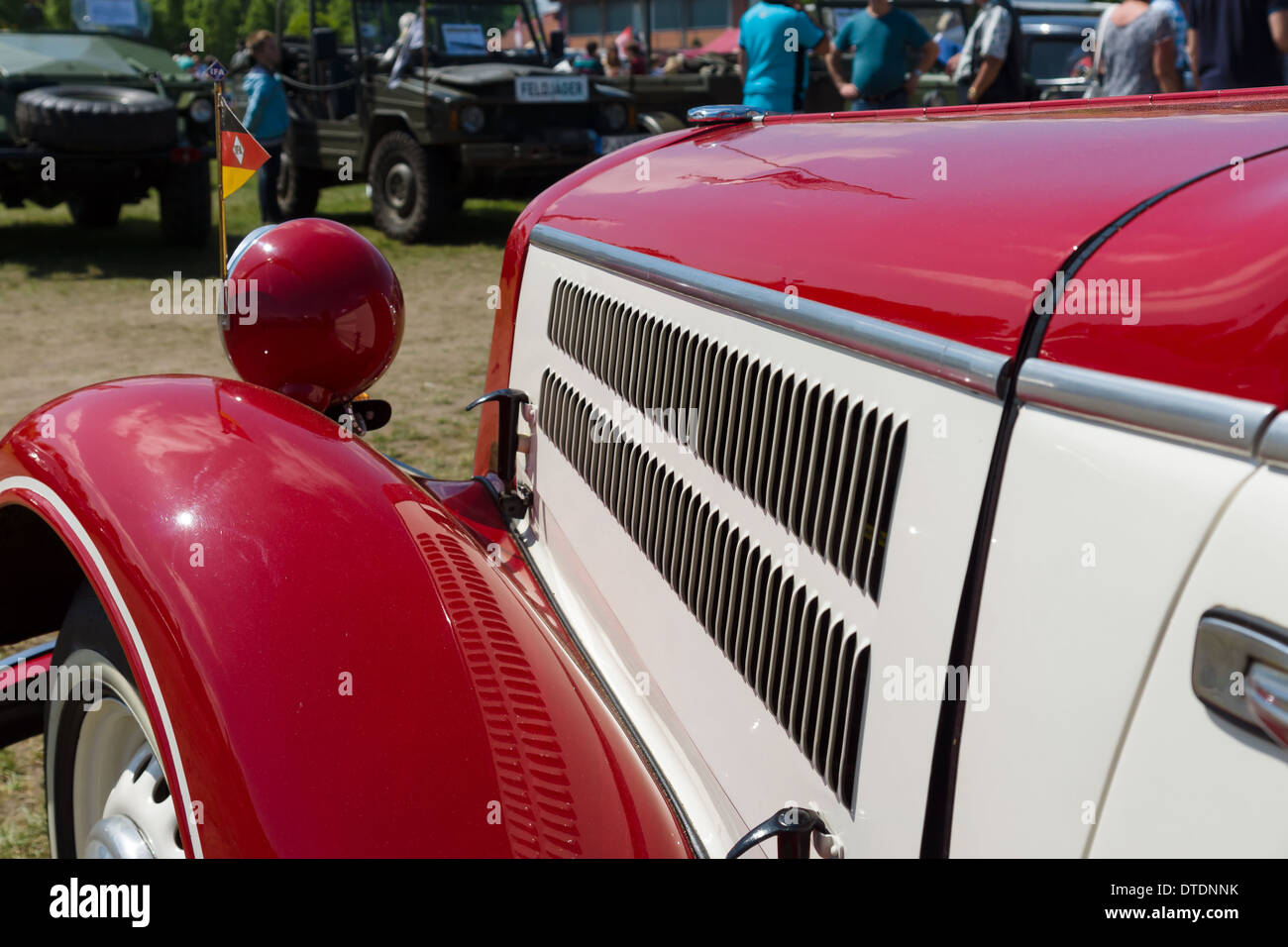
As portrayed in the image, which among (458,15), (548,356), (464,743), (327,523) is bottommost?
(464,743)

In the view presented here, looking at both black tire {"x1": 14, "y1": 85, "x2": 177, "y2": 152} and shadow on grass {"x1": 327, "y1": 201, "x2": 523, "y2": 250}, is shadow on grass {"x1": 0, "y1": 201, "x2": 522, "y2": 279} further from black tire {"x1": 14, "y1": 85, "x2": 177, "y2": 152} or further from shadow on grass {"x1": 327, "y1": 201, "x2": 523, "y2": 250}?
black tire {"x1": 14, "y1": 85, "x2": 177, "y2": 152}

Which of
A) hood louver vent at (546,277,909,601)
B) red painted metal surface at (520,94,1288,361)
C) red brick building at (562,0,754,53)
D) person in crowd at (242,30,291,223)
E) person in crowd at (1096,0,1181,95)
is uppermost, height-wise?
red brick building at (562,0,754,53)

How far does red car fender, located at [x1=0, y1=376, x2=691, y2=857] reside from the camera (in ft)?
3.80

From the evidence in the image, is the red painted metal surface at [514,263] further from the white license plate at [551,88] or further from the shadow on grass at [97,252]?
the white license plate at [551,88]

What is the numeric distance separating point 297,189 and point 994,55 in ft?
23.3

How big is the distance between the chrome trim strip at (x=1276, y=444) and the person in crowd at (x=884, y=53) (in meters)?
6.37

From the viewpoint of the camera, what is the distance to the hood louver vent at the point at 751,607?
44.1 inches

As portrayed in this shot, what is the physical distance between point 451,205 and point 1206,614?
965 centimetres

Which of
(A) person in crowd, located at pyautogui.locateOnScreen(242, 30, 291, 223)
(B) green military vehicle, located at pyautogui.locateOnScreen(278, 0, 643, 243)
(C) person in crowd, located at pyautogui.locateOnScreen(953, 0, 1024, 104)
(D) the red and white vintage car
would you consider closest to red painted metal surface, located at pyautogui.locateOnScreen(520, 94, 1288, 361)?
(D) the red and white vintage car

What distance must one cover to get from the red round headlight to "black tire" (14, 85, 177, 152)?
709cm

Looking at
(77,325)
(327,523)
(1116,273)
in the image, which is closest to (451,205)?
(77,325)

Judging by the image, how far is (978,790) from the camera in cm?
90

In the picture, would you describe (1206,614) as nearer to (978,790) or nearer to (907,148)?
(978,790)

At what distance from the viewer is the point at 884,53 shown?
6570mm
